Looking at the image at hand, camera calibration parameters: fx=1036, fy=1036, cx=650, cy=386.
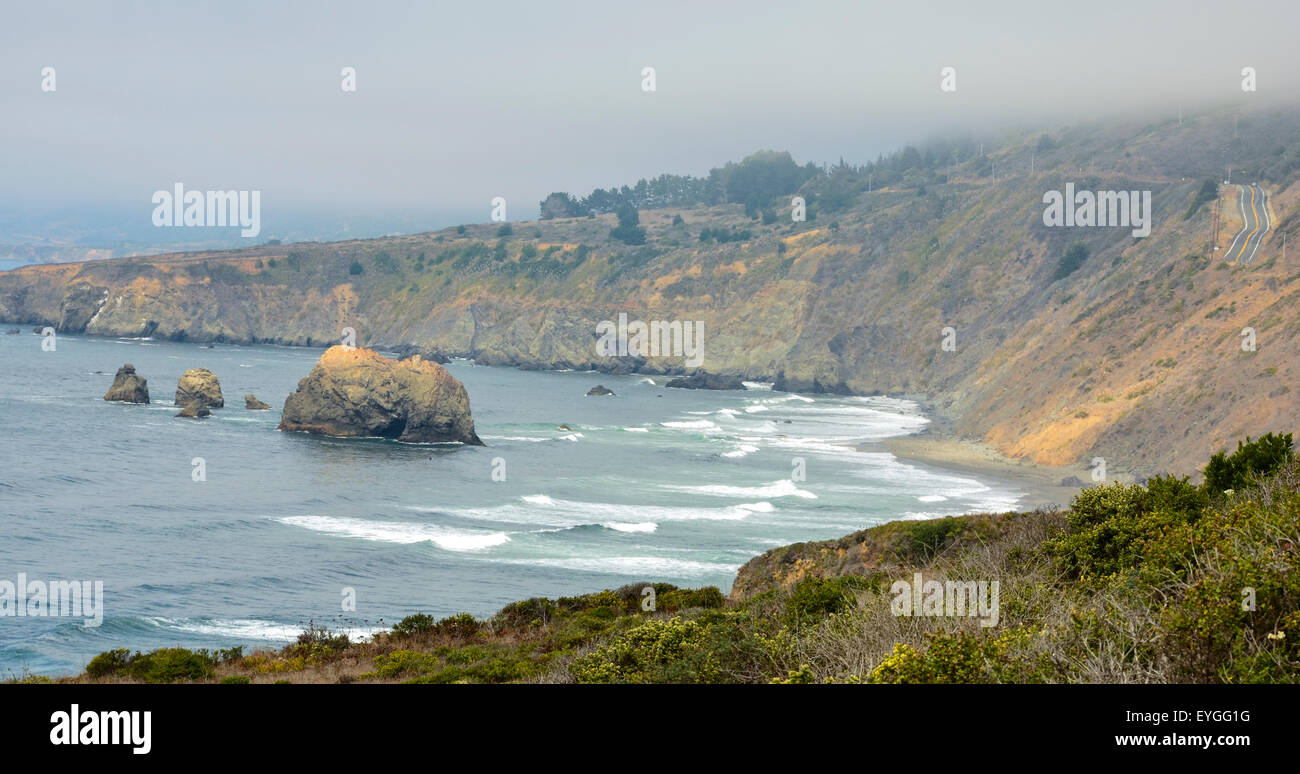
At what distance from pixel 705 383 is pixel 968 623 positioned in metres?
124

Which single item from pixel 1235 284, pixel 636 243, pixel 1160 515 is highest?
pixel 636 243

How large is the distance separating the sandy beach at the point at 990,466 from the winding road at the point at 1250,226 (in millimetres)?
25416

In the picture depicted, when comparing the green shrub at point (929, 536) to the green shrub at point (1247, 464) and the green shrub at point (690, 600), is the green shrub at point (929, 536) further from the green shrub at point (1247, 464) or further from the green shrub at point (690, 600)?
the green shrub at point (1247, 464)

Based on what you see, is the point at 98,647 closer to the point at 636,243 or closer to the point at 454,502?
the point at 454,502

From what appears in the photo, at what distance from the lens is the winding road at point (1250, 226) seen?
262 feet

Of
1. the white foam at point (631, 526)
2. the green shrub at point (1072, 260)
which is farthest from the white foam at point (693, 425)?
the green shrub at point (1072, 260)

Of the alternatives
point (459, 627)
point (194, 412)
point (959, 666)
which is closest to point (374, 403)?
point (194, 412)

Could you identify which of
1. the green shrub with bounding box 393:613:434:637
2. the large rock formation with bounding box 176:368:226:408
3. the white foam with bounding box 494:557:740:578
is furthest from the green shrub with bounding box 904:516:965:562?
the large rock formation with bounding box 176:368:226:408

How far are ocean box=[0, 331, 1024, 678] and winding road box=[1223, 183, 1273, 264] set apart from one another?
92.5ft

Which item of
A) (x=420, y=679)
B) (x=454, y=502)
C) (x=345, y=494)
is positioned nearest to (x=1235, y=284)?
(x=454, y=502)

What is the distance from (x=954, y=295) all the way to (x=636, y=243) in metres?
73.9

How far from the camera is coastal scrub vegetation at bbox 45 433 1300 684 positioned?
31.8ft

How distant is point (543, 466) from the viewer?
68312 millimetres
